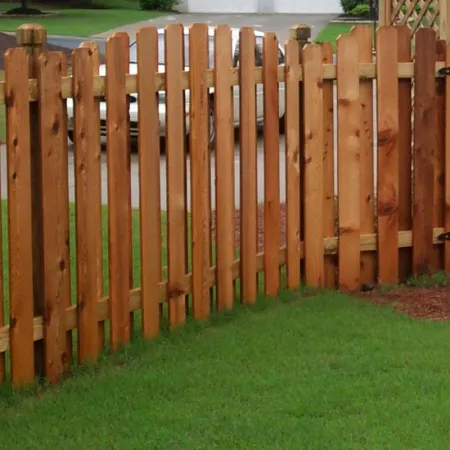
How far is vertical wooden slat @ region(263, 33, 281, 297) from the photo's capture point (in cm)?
672

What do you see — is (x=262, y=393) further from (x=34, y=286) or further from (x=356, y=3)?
(x=356, y=3)

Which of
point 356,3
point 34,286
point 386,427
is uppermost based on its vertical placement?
point 356,3

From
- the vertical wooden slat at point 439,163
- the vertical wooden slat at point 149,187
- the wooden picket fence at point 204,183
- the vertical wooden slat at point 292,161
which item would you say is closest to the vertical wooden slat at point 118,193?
the wooden picket fence at point 204,183

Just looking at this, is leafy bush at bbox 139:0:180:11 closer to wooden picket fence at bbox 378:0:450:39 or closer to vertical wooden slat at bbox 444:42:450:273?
wooden picket fence at bbox 378:0:450:39

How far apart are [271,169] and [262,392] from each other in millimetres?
1936

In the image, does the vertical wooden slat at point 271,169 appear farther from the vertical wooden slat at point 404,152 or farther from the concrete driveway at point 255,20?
the concrete driveway at point 255,20

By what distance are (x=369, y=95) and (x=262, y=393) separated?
2.66 meters

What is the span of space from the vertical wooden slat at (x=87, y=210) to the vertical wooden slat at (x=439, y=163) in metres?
2.67

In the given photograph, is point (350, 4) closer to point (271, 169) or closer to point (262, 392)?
point (271, 169)

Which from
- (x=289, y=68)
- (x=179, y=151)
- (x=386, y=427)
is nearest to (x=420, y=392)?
(x=386, y=427)

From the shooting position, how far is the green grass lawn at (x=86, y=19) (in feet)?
147

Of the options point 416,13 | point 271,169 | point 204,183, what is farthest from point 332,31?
point 204,183

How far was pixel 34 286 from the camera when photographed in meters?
5.44

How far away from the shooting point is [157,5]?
60938 mm
